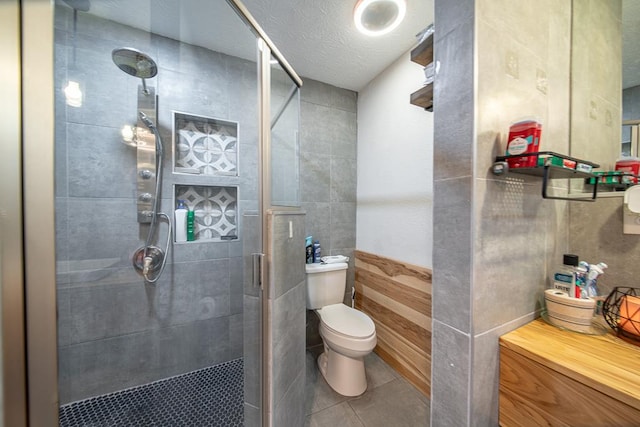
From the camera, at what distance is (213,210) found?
152 cm

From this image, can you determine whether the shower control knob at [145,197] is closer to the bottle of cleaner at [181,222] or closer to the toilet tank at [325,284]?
the bottle of cleaner at [181,222]

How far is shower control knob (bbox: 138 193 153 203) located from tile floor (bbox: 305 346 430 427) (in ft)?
5.16

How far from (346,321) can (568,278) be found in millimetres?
1089

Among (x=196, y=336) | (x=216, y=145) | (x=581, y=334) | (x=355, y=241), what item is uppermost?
(x=216, y=145)

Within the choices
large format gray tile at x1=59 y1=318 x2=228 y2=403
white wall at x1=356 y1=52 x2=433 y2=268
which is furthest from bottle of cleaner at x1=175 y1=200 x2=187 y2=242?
white wall at x1=356 y1=52 x2=433 y2=268

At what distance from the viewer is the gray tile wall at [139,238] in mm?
1043

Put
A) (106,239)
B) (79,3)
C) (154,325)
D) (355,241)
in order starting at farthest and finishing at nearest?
(355,241) < (154,325) < (106,239) < (79,3)

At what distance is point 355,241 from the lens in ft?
6.43

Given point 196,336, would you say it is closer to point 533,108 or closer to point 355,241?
point 355,241

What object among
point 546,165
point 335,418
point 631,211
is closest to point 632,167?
point 631,211

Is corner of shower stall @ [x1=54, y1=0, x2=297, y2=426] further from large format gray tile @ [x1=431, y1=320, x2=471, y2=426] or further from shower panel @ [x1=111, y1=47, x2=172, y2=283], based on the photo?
large format gray tile @ [x1=431, y1=320, x2=471, y2=426]

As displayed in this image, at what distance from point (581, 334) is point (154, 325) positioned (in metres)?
2.07

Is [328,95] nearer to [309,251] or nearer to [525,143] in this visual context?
[309,251]

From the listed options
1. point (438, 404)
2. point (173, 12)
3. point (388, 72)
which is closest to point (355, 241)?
point (438, 404)
